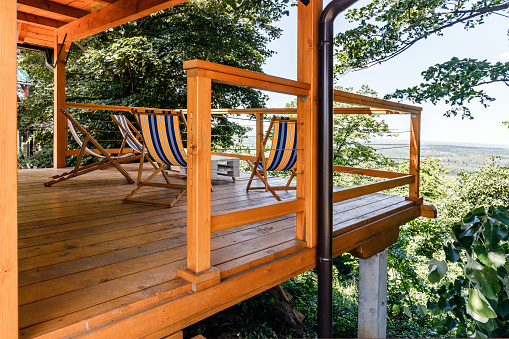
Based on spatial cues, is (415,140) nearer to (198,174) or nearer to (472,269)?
(472,269)

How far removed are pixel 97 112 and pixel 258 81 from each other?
8654 mm

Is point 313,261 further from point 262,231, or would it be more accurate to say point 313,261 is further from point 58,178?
point 58,178

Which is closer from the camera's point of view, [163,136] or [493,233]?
[493,233]

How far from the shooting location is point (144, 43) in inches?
347

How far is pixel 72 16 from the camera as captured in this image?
5.01 m

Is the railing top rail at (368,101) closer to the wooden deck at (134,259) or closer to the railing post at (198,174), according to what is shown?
the wooden deck at (134,259)

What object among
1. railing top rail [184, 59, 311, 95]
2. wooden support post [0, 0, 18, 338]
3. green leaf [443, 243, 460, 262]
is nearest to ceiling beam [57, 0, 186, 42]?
railing top rail [184, 59, 311, 95]

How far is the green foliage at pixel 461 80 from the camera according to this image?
265 inches

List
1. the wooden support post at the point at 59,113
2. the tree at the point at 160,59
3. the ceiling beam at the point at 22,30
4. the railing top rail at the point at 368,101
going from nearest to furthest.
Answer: the railing top rail at the point at 368,101 < the ceiling beam at the point at 22,30 < the wooden support post at the point at 59,113 < the tree at the point at 160,59

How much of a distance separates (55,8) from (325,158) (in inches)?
178

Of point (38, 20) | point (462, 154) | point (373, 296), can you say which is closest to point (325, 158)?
point (373, 296)

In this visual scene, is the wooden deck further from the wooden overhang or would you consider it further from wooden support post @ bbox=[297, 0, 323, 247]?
the wooden overhang

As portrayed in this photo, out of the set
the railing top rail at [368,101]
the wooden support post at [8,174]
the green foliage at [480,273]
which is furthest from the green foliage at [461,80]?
the wooden support post at [8,174]

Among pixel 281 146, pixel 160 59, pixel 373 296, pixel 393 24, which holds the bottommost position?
pixel 373 296
